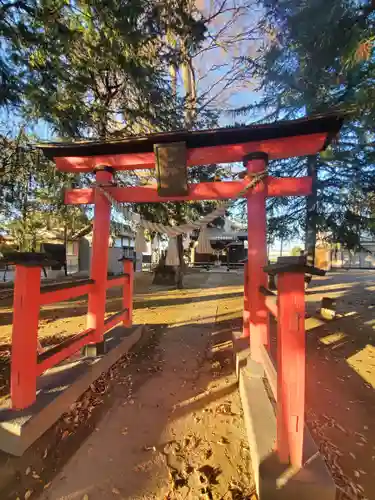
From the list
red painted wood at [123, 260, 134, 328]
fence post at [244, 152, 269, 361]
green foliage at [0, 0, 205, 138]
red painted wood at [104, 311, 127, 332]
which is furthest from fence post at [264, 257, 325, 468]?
green foliage at [0, 0, 205, 138]

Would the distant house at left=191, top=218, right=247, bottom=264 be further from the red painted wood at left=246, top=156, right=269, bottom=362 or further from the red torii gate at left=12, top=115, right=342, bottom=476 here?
the red painted wood at left=246, top=156, right=269, bottom=362

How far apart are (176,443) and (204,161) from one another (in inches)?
132

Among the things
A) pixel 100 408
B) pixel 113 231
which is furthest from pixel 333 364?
pixel 113 231

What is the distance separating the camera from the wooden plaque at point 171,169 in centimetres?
358

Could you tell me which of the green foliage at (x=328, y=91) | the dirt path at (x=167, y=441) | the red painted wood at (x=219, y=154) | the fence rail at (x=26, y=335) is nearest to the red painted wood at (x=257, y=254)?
the red painted wood at (x=219, y=154)

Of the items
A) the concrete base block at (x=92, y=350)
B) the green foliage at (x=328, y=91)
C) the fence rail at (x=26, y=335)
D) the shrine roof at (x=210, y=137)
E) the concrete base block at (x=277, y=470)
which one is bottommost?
the concrete base block at (x=277, y=470)

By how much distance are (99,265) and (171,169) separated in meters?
1.69

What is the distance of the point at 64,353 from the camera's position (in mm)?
3002

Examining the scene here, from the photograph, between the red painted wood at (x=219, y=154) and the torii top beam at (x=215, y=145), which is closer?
the torii top beam at (x=215, y=145)

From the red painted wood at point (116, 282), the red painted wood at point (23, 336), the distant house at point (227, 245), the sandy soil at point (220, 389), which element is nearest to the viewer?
the sandy soil at point (220, 389)

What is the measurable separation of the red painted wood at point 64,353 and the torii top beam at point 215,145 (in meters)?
2.45

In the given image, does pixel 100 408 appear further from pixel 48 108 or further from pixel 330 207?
pixel 330 207

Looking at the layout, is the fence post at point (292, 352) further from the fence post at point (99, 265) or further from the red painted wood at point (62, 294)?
the fence post at point (99, 265)

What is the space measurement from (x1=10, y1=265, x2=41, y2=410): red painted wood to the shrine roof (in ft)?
7.05
